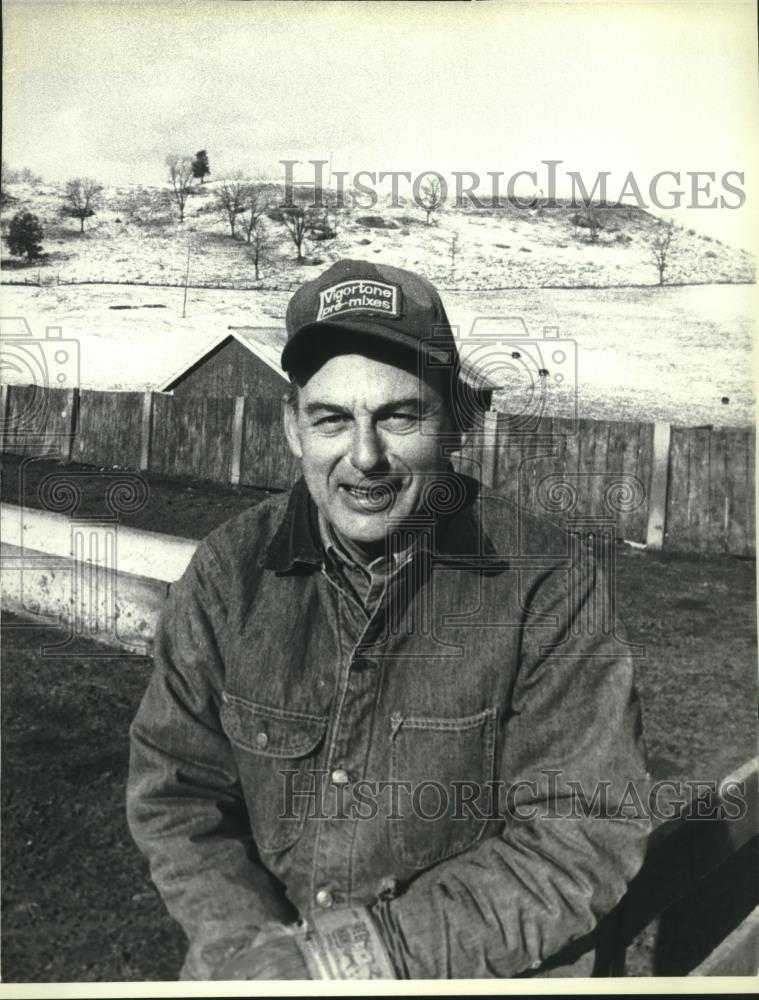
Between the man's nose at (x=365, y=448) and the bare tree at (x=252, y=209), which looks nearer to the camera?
the man's nose at (x=365, y=448)

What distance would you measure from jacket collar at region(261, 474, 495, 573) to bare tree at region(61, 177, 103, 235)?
83 centimetres

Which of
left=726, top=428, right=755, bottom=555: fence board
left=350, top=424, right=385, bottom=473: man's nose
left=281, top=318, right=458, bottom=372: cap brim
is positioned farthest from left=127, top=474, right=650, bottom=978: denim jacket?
left=726, top=428, right=755, bottom=555: fence board

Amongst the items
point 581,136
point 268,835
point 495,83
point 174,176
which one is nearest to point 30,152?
point 174,176

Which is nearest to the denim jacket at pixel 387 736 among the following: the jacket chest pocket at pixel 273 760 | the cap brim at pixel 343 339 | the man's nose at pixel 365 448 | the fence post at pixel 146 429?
the jacket chest pocket at pixel 273 760

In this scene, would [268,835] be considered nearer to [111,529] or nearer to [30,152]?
[111,529]

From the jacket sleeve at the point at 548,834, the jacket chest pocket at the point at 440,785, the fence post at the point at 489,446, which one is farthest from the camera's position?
the fence post at the point at 489,446

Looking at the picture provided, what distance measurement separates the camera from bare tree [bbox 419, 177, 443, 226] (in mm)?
1910

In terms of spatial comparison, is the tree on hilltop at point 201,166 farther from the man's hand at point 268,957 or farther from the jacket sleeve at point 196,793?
the man's hand at point 268,957

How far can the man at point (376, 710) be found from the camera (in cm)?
148

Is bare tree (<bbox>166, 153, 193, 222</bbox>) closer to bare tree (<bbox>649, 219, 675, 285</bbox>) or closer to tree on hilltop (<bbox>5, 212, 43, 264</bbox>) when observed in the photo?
tree on hilltop (<bbox>5, 212, 43, 264</bbox>)

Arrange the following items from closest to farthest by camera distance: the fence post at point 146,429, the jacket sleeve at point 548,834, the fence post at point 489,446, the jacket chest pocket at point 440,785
A: 1. the jacket sleeve at point 548,834
2. the jacket chest pocket at point 440,785
3. the fence post at point 489,446
4. the fence post at point 146,429

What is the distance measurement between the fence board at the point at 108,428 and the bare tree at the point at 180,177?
1.37 feet

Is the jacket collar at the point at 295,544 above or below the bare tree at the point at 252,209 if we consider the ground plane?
below

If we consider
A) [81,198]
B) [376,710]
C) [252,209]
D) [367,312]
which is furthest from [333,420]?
[81,198]
